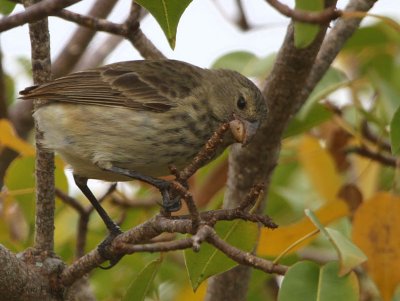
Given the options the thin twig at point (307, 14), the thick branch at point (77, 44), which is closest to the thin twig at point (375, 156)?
the thick branch at point (77, 44)

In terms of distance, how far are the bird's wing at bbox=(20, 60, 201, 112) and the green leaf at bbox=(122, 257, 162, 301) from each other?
1.22 m

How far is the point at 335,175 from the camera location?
15.6ft

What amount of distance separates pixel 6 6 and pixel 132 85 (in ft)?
3.96

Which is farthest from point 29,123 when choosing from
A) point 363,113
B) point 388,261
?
point 388,261

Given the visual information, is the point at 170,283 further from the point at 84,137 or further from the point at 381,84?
the point at 381,84

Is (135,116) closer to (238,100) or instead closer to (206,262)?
(238,100)

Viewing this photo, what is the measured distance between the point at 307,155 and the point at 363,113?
0.46 meters

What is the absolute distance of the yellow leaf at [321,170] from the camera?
4.71m

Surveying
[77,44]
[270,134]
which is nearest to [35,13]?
[270,134]

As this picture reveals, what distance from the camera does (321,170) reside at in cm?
470

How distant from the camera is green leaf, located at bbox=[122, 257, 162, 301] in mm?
3428

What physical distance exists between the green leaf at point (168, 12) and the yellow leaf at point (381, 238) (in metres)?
1.33

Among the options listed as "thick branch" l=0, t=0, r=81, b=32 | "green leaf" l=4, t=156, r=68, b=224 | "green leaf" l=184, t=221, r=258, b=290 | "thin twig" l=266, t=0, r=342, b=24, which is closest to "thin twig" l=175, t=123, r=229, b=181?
"green leaf" l=184, t=221, r=258, b=290

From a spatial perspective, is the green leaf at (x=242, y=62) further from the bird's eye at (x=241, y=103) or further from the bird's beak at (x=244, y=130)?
the bird's beak at (x=244, y=130)
